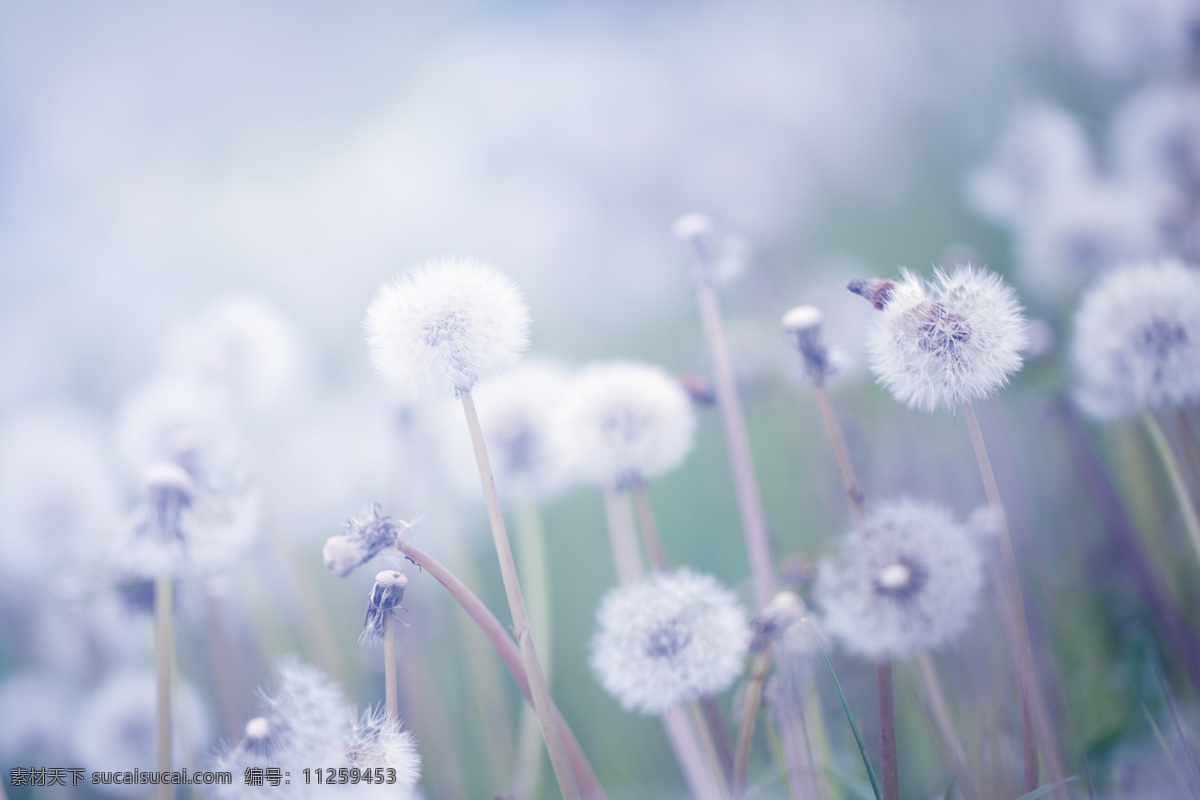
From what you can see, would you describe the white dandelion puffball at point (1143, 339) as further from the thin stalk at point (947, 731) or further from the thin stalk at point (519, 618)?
the thin stalk at point (519, 618)

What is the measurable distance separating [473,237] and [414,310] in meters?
0.55

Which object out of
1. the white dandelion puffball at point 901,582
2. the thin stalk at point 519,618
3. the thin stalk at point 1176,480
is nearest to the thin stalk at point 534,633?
the thin stalk at point 519,618

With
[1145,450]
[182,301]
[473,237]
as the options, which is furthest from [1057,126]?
[182,301]

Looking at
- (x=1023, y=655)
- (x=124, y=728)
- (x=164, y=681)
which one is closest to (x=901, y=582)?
(x=1023, y=655)

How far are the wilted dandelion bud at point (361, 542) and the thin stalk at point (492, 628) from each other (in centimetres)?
1

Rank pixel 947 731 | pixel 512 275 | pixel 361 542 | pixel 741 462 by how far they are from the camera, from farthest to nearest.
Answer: pixel 512 275
pixel 741 462
pixel 947 731
pixel 361 542

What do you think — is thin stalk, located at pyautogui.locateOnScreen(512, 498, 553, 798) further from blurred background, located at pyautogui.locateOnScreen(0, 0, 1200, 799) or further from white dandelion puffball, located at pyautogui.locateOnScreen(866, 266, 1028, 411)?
white dandelion puffball, located at pyautogui.locateOnScreen(866, 266, 1028, 411)

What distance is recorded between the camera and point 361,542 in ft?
1.22

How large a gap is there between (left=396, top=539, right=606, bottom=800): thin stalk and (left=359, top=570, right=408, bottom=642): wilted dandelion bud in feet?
0.05

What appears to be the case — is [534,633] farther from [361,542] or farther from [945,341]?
[945,341]

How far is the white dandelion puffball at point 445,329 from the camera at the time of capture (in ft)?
1.40

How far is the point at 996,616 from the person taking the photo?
68 centimetres

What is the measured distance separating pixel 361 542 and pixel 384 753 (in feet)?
0.49

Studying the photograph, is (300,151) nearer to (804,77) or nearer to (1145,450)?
(804,77)
